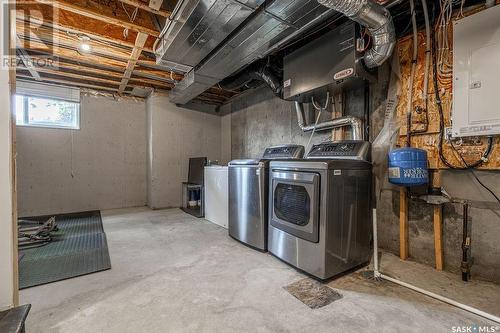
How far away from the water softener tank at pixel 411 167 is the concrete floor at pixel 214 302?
0.84 meters

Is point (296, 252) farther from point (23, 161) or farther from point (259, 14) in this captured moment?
point (23, 161)

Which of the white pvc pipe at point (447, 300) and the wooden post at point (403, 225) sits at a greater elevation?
the wooden post at point (403, 225)

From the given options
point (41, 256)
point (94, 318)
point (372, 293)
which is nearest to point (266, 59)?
point (372, 293)

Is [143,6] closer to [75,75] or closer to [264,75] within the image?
[264,75]

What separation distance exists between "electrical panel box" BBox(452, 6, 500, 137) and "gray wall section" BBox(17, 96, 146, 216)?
532 cm

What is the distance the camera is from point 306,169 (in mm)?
2006

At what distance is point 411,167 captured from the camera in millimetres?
1944

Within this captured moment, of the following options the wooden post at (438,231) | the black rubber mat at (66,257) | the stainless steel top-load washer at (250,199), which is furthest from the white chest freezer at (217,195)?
the wooden post at (438,231)

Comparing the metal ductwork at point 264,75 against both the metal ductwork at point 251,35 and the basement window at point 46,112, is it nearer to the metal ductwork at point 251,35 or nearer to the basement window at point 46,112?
the metal ductwork at point 251,35

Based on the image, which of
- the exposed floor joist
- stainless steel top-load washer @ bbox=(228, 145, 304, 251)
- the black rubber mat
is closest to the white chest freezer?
stainless steel top-load washer @ bbox=(228, 145, 304, 251)

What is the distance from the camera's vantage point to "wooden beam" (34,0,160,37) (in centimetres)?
216

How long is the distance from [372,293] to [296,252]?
638 millimetres

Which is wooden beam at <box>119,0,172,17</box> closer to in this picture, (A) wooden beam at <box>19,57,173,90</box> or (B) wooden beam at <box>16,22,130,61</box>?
(B) wooden beam at <box>16,22,130,61</box>

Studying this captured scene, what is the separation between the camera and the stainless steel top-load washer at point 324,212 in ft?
6.17
